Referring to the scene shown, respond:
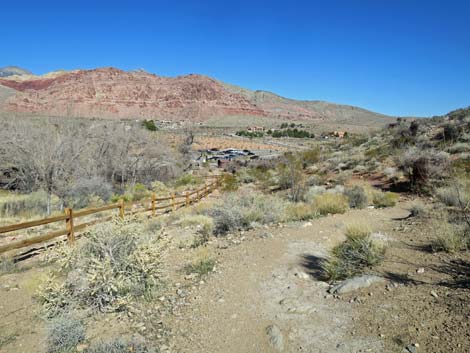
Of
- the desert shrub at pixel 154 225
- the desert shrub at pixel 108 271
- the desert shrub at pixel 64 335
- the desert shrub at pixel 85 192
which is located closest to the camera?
the desert shrub at pixel 64 335

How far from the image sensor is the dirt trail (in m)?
4.27

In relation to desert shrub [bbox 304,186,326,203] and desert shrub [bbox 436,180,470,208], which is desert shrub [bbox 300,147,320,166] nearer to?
desert shrub [bbox 304,186,326,203]

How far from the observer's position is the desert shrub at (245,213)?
989cm

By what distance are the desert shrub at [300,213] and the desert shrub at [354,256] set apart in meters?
3.85

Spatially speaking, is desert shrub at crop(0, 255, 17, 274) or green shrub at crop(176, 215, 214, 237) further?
green shrub at crop(176, 215, 214, 237)

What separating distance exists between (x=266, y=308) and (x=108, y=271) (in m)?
2.57

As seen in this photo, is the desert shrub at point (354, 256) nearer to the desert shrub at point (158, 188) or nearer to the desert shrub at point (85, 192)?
the desert shrub at point (85, 192)

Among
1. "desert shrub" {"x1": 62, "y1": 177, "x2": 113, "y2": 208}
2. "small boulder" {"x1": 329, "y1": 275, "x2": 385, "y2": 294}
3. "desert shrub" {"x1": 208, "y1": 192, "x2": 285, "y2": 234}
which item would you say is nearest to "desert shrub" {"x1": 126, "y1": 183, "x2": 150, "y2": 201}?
"desert shrub" {"x1": 62, "y1": 177, "x2": 113, "y2": 208}

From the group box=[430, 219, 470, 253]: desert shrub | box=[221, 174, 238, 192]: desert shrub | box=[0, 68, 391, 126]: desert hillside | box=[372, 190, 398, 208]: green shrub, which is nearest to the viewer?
box=[430, 219, 470, 253]: desert shrub

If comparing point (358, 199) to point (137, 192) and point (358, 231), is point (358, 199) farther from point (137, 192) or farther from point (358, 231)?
point (137, 192)

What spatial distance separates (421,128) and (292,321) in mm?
28643

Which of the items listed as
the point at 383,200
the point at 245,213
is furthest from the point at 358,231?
the point at 383,200

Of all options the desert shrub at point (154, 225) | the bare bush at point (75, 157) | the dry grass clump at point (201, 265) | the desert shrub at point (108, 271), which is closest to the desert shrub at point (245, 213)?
the desert shrub at point (154, 225)

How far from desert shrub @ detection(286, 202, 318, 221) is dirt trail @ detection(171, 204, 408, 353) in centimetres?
251
